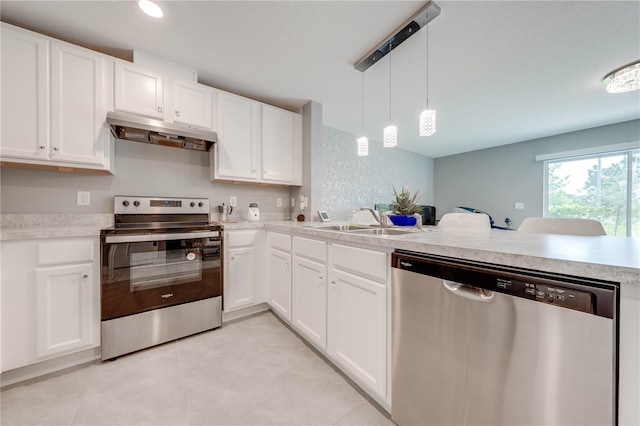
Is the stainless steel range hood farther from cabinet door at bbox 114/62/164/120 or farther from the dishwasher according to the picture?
the dishwasher

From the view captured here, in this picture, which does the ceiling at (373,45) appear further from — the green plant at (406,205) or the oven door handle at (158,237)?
the oven door handle at (158,237)

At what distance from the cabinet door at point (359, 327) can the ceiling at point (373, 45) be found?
1.69 meters

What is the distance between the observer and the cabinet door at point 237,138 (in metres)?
2.31

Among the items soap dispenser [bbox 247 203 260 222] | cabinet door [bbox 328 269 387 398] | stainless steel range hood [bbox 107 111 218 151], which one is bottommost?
cabinet door [bbox 328 269 387 398]

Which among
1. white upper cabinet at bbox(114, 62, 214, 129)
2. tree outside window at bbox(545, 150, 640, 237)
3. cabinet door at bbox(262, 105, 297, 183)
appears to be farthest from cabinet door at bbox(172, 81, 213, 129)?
tree outside window at bbox(545, 150, 640, 237)

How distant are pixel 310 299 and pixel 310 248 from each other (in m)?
0.37

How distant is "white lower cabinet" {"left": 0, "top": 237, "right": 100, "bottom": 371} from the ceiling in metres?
1.49

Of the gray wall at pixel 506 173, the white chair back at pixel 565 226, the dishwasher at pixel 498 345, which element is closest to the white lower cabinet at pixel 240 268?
the dishwasher at pixel 498 345

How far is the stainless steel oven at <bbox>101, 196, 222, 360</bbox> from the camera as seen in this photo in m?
1.63

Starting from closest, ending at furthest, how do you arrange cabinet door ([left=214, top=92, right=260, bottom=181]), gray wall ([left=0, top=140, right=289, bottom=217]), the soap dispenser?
gray wall ([left=0, top=140, right=289, bottom=217]), cabinet door ([left=214, top=92, right=260, bottom=181]), the soap dispenser

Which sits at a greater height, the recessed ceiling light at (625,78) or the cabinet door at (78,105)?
the recessed ceiling light at (625,78)

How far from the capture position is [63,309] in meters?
1.52

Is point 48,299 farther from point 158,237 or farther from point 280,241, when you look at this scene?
point 280,241

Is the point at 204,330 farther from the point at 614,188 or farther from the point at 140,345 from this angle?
the point at 614,188
